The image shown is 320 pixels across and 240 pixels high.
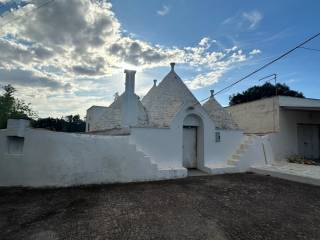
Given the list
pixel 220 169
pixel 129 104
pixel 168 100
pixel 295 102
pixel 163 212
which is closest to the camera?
pixel 163 212

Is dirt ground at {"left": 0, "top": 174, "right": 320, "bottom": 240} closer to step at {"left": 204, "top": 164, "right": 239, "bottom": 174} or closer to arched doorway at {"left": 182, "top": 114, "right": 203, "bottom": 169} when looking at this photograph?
step at {"left": 204, "top": 164, "right": 239, "bottom": 174}

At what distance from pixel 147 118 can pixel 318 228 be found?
800 cm

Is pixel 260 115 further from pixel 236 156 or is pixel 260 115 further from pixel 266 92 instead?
pixel 266 92

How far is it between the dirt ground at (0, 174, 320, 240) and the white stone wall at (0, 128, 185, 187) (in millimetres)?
463

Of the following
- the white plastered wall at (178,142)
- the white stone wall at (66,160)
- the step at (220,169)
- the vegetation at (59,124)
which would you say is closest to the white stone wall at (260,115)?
the white plastered wall at (178,142)

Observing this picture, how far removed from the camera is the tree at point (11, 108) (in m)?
17.7

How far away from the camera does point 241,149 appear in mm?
11539

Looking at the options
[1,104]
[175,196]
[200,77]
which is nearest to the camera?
[175,196]

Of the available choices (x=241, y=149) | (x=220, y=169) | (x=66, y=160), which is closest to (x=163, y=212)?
(x=66, y=160)

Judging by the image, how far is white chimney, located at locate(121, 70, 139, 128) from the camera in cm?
979

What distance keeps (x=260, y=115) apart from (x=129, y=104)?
10281mm

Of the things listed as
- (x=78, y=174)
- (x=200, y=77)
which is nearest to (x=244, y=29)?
(x=200, y=77)

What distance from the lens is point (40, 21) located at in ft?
26.6

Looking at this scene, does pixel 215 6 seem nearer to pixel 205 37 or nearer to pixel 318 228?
pixel 205 37
